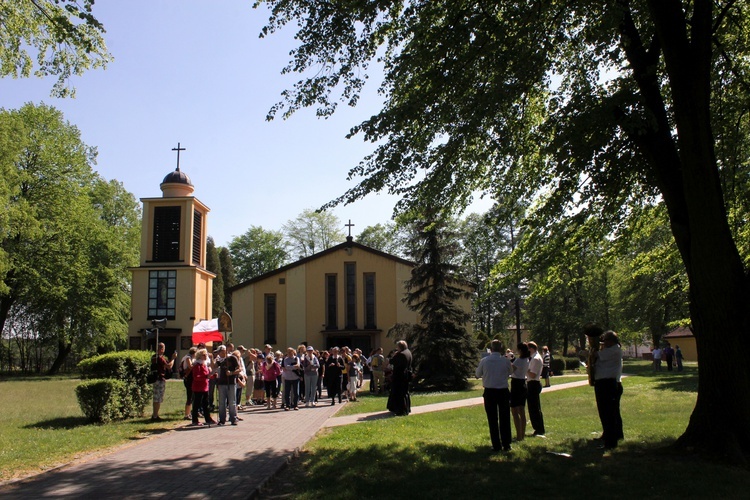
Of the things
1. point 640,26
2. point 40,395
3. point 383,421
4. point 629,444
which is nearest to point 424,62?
point 640,26

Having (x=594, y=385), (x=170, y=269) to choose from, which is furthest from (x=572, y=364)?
(x=594, y=385)

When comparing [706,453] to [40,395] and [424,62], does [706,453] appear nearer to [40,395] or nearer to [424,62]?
[424,62]

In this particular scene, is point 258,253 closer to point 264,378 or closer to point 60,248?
point 60,248

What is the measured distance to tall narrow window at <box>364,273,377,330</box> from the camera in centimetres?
4147

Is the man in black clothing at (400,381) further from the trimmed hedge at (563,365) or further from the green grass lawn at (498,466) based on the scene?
the trimmed hedge at (563,365)

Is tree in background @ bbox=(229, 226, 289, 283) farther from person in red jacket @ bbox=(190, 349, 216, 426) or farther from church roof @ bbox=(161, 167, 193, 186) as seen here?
person in red jacket @ bbox=(190, 349, 216, 426)

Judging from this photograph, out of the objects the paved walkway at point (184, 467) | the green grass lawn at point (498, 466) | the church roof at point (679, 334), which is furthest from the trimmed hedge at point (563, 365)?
the paved walkway at point (184, 467)

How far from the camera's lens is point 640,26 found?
10.8 meters

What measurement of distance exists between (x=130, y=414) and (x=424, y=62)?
1087 cm

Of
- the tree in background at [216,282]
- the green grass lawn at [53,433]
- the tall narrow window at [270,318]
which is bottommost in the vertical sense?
the green grass lawn at [53,433]

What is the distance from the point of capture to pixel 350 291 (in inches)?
1655

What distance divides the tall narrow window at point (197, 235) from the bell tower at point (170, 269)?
7 cm

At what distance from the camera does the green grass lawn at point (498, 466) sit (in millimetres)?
6570

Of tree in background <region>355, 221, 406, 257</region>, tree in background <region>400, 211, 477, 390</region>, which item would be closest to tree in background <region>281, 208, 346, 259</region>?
tree in background <region>355, 221, 406, 257</region>
